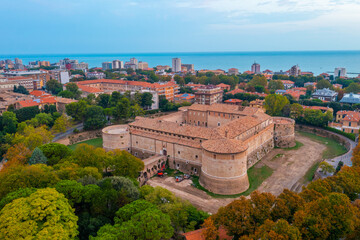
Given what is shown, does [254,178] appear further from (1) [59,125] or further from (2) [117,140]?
(1) [59,125]

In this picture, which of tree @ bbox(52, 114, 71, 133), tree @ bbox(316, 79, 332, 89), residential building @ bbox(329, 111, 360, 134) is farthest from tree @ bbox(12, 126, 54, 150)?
tree @ bbox(316, 79, 332, 89)

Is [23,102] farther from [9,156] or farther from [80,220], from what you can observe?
[80,220]

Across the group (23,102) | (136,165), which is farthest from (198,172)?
(23,102)

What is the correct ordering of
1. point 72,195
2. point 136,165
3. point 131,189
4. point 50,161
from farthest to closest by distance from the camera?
point 50,161, point 136,165, point 131,189, point 72,195

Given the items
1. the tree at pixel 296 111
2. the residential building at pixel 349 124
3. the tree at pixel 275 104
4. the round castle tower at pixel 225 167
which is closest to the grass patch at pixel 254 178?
the round castle tower at pixel 225 167

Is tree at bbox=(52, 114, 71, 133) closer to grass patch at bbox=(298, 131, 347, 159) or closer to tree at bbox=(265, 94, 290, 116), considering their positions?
tree at bbox=(265, 94, 290, 116)

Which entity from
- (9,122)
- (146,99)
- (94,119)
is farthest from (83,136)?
(146,99)
